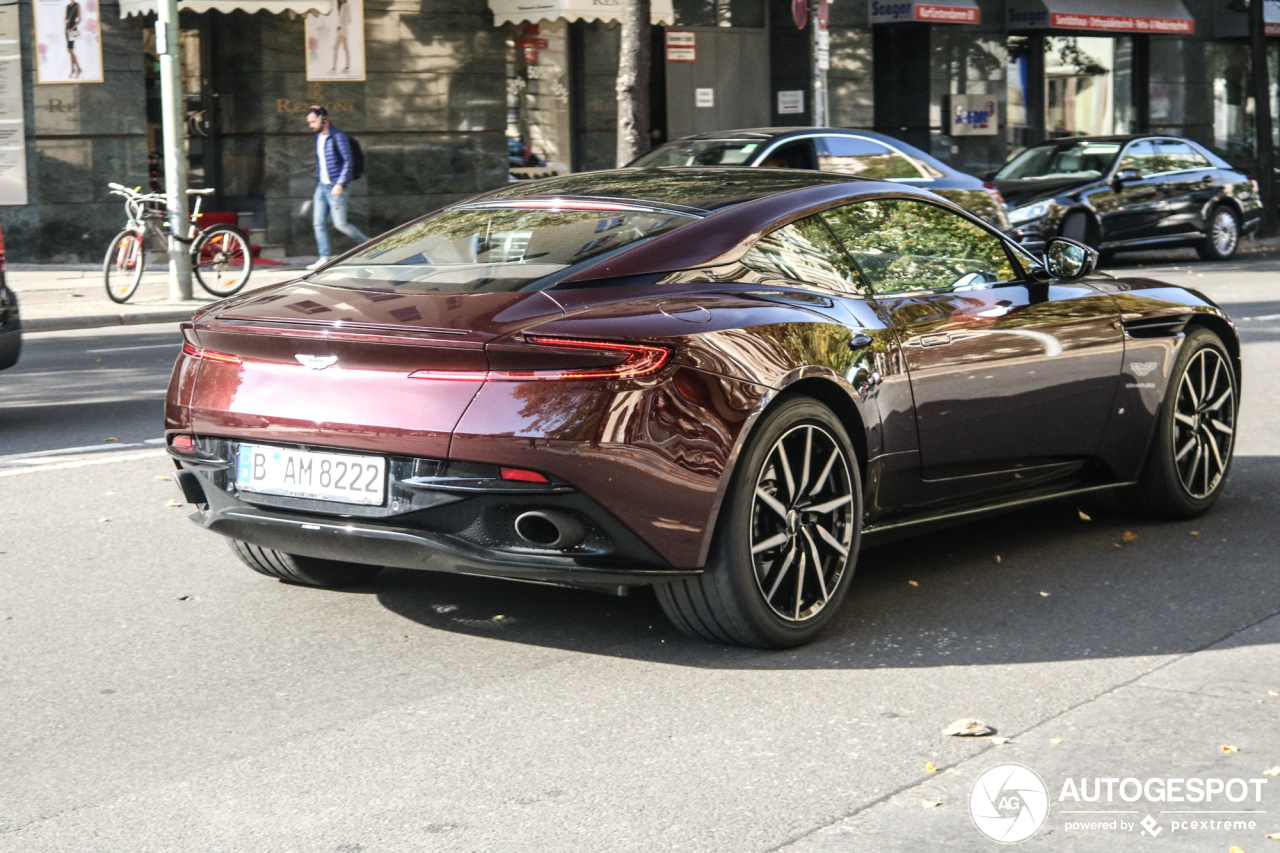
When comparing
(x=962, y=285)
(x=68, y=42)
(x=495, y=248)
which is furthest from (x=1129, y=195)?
(x=495, y=248)

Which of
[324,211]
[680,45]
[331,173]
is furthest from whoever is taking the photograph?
[680,45]

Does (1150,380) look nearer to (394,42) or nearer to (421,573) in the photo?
(421,573)

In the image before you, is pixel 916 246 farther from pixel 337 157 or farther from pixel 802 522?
pixel 337 157

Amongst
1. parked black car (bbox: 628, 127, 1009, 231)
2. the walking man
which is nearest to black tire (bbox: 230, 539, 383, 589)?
parked black car (bbox: 628, 127, 1009, 231)

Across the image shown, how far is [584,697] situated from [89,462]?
4396 millimetres

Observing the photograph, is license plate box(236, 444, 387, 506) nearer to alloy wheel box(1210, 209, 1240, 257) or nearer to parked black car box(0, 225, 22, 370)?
parked black car box(0, 225, 22, 370)

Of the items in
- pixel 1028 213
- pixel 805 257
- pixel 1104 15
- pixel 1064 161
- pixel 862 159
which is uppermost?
pixel 1104 15

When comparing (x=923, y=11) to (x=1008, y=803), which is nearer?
(x=1008, y=803)

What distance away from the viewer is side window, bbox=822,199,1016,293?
5.38 meters

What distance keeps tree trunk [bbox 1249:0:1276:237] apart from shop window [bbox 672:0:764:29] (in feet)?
24.5

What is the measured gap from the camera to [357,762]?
→ 3885 mm

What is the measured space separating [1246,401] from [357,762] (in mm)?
7262

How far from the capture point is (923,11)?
87.1ft

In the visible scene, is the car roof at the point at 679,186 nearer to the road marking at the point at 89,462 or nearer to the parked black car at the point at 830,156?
the road marking at the point at 89,462
